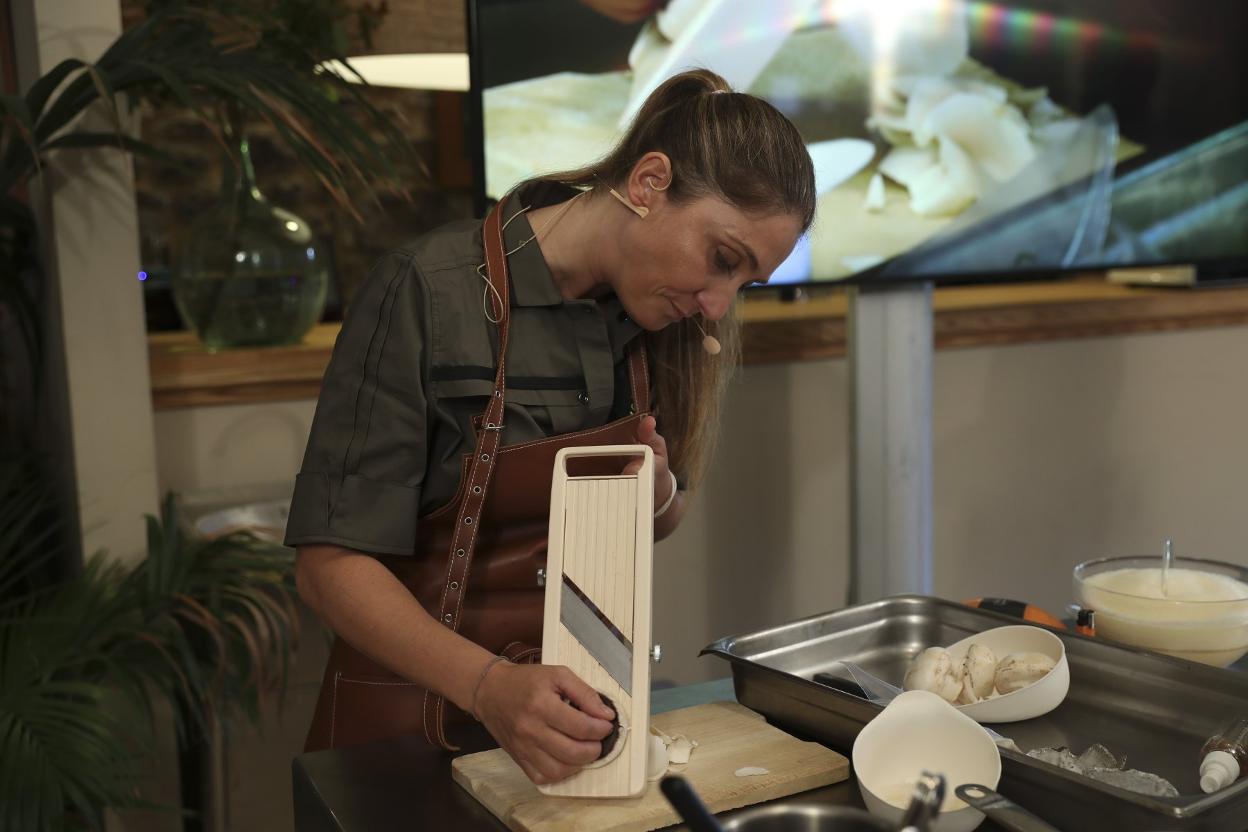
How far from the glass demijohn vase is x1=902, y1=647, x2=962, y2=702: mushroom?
1.60m

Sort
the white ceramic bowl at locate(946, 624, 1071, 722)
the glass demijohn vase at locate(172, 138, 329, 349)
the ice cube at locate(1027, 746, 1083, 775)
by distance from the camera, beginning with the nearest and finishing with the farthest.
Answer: the ice cube at locate(1027, 746, 1083, 775) → the white ceramic bowl at locate(946, 624, 1071, 722) → the glass demijohn vase at locate(172, 138, 329, 349)

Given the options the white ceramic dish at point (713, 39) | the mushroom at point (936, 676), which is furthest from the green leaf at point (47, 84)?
the mushroom at point (936, 676)

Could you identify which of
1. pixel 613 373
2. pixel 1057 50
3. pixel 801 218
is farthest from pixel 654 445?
pixel 1057 50

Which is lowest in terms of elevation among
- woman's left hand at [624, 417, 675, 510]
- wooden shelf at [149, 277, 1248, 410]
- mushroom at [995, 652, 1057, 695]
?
mushroom at [995, 652, 1057, 695]

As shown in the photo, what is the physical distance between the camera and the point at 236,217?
7.74 ft

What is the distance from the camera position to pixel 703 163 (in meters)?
1.27

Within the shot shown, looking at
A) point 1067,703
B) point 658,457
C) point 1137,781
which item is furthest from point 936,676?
point 658,457

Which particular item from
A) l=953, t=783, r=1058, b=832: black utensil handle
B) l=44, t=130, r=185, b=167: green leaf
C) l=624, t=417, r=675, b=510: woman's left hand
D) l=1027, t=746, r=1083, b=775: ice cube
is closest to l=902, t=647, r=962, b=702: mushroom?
l=1027, t=746, r=1083, b=775: ice cube

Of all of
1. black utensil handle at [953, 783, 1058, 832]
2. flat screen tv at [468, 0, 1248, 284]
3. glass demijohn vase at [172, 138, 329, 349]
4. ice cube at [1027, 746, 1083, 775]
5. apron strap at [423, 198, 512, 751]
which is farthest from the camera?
glass demijohn vase at [172, 138, 329, 349]

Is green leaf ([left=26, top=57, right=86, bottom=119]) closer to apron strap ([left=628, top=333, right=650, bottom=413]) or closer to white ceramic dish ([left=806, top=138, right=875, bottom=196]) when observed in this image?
apron strap ([left=628, top=333, right=650, bottom=413])

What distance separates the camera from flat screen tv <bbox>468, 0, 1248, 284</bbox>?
2086 mm

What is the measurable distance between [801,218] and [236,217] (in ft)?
4.59

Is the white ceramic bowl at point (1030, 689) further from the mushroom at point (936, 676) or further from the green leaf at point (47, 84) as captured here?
the green leaf at point (47, 84)

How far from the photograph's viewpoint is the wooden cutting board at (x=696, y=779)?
99cm
